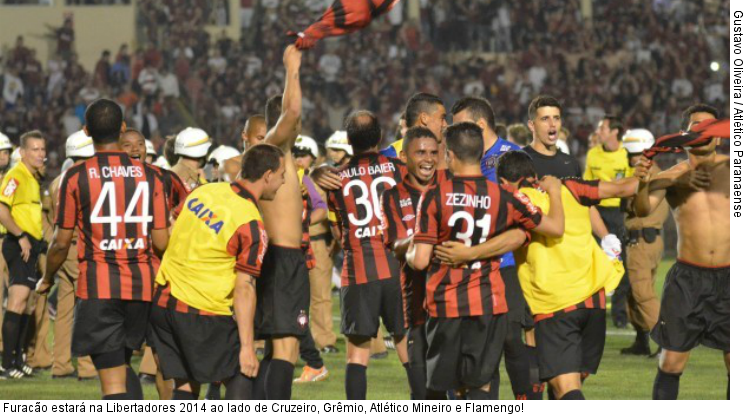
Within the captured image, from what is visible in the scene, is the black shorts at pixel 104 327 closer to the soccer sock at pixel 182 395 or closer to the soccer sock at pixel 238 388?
the soccer sock at pixel 182 395

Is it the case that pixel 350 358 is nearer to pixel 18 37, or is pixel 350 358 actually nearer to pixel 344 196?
pixel 344 196

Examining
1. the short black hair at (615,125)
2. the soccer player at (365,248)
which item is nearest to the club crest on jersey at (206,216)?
the soccer player at (365,248)

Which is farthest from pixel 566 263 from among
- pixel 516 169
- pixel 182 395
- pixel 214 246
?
pixel 182 395

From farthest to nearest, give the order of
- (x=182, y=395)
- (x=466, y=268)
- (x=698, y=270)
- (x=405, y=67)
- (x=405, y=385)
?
(x=405, y=67)
(x=405, y=385)
(x=698, y=270)
(x=182, y=395)
(x=466, y=268)

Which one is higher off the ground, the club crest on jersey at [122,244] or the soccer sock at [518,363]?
the club crest on jersey at [122,244]

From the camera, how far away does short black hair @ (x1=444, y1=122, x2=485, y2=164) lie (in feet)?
21.0

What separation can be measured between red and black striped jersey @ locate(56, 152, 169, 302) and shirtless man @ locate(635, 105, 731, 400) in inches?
121

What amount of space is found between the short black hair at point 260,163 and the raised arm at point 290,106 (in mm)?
464

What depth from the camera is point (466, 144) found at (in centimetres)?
641

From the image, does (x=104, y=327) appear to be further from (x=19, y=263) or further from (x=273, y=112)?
(x=19, y=263)

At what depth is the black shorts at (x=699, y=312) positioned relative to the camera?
736cm

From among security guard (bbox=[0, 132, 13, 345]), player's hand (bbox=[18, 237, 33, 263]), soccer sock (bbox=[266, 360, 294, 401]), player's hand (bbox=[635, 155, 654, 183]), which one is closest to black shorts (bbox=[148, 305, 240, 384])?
soccer sock (bbox=[266, 360, 294, 401])

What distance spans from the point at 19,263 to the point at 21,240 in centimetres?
26

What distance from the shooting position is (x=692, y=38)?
90.5 feet
